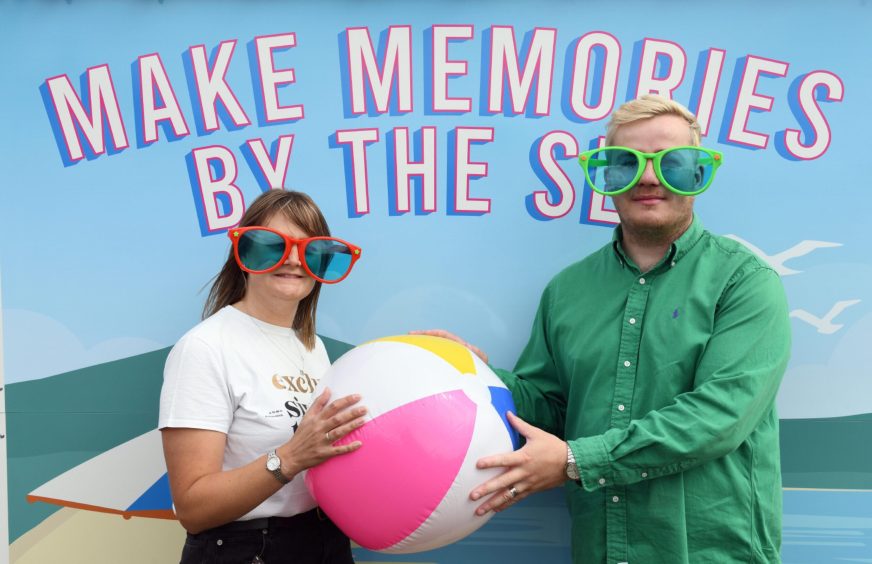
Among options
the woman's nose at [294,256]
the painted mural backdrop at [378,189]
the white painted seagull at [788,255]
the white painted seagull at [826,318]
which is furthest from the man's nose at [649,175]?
the woman's nose at [294,256]

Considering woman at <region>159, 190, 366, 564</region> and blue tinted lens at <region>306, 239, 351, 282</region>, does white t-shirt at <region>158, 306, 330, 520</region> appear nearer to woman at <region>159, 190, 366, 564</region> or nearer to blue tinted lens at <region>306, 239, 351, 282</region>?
woman at <region>159, 190, 366, 564</region>

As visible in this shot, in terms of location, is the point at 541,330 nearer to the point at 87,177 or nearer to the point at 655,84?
the point at 655,84

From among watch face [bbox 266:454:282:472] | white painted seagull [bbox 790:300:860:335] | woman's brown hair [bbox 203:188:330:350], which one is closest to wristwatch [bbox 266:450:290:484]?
watch face [bbox 266:454:282:472]

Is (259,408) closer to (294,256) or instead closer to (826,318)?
(294,256)

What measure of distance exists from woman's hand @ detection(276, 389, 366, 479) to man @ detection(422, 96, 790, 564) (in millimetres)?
342

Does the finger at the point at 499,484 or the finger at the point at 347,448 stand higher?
the finger at the point at 347,448

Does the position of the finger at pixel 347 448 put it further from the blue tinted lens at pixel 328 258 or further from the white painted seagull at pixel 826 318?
the white painted seagull at pixel 826 318

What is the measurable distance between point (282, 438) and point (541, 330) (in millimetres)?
875

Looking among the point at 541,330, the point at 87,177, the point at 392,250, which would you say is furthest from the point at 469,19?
the point at 87,177

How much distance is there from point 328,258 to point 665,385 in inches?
39.1

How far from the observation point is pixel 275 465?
5.45 ft

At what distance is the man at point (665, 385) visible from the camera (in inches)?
67.7

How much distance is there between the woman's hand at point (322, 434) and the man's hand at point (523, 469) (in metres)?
0.32

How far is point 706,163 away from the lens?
6.21ft
